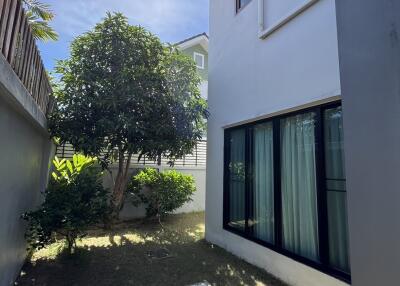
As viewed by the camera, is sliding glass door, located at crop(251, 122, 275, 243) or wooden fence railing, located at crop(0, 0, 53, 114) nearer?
wooden fence railing, located at crop(0, 0, 53, 114)

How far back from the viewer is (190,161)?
33.8 feet

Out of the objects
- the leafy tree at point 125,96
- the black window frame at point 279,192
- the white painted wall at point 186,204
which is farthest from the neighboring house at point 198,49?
the black window frame at point 279,192

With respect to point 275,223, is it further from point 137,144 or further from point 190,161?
point 190,161

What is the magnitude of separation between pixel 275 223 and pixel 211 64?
4.44 meters

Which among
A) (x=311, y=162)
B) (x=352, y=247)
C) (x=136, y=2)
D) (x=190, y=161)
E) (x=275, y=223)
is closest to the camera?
(x=352, y=247)

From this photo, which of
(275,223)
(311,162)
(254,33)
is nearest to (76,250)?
(275,223)

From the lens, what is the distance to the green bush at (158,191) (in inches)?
328

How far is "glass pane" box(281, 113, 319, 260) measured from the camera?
3.97 meters

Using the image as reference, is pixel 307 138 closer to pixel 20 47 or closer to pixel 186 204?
pixel 20 47

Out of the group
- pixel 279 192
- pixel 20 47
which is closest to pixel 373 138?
pixel 279 192

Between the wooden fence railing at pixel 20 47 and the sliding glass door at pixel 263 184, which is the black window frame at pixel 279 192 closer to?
the sliding glass door at pixel 263 184

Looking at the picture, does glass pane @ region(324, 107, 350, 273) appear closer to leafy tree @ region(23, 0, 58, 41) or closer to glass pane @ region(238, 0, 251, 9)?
glass pane @ region(238, 0, 251, 9)

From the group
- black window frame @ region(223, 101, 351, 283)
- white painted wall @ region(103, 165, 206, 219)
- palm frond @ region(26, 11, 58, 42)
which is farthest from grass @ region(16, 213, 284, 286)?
palm frond @ region(26, 11, 58, 42)

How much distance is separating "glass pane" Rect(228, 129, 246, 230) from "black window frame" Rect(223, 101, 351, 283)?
0.35 ft
